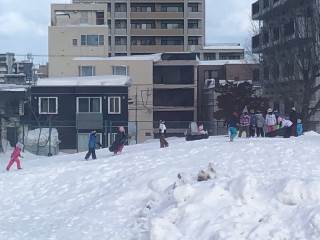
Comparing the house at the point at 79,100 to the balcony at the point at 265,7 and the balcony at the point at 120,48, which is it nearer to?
the balcony at the point at 265,7

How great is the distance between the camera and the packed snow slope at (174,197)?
498 inches

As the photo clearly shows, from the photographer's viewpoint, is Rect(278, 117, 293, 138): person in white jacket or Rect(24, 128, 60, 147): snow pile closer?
Rect(278, 117, 293, 138): person in white jacket

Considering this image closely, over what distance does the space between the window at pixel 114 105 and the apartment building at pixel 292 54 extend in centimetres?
1217

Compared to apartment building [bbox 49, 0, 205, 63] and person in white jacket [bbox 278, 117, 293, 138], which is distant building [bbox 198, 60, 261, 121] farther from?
person in white jacket [bbox 278, 117, 293, 138]

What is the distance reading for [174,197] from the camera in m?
14.9

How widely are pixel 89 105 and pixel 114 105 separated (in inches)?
75.3

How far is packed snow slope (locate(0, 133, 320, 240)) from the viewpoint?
12656 mm

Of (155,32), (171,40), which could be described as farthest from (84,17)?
(171,40)

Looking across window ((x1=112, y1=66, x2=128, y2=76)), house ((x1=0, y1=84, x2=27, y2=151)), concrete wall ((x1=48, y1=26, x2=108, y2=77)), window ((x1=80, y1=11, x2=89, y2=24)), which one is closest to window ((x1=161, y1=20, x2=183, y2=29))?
window ((x1=80, y1=11, x2=89, y2=24))

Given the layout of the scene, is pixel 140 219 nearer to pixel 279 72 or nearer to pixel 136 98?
pixel 279 72

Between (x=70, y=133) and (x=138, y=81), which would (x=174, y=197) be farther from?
(x=138, y=81)

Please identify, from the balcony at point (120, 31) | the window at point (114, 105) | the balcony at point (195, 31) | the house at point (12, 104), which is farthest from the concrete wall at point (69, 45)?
the balcony at point (195, 31)

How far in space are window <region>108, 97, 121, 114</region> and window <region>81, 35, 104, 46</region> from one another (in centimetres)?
1813

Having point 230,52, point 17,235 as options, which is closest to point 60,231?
point 17,235
